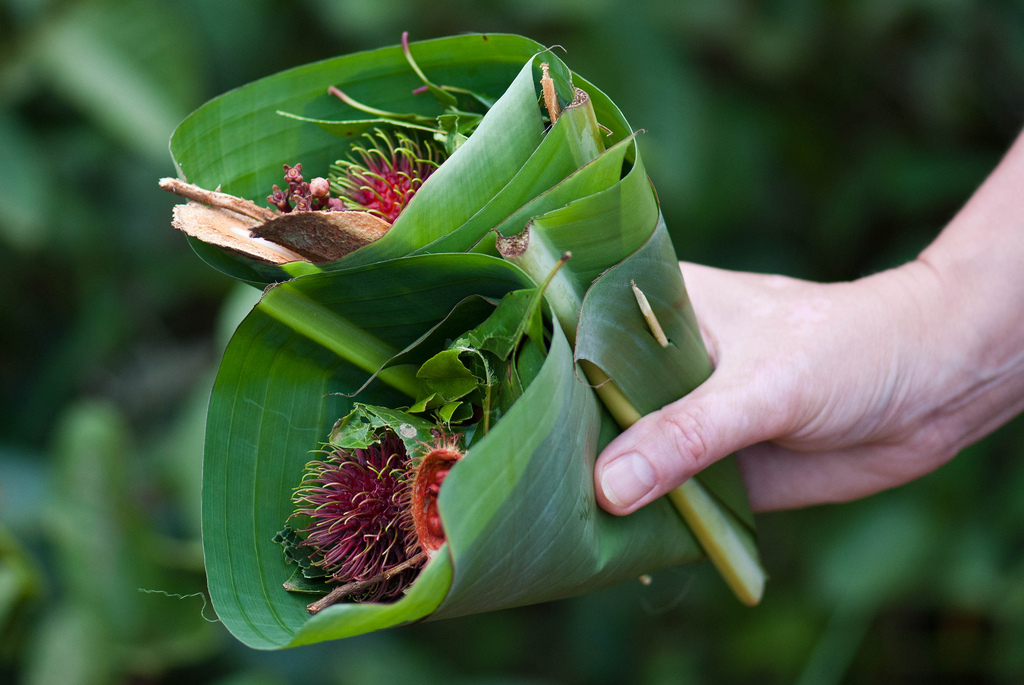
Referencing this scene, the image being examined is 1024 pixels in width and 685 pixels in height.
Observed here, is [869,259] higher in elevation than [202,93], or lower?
lower

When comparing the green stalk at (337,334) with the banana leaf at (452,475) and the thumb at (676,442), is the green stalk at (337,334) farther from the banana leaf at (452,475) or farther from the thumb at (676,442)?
the thumb at (676,442)

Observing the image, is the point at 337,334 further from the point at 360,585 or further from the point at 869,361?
the point at 869,361

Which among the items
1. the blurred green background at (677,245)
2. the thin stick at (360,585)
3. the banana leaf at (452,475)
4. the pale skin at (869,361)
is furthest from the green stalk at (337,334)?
the blurred green background at (677,245)

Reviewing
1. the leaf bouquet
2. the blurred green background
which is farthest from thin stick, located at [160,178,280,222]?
the blurred green background

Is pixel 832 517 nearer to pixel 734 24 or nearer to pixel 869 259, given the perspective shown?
pixel 869 259

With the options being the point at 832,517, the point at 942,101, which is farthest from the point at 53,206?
the point at 942,101
